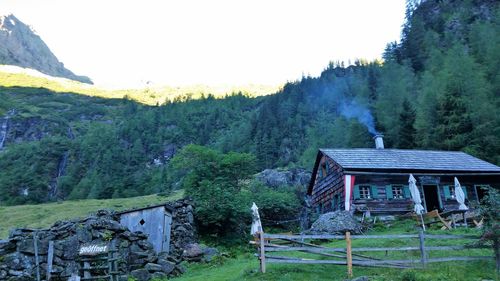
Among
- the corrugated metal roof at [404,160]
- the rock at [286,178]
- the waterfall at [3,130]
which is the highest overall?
the waterfall at [3,130]

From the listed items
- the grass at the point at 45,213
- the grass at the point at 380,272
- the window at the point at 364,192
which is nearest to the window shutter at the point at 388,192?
the window at the point at 364,192

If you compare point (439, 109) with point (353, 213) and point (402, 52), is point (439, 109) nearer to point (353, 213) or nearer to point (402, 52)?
point (353, 213)

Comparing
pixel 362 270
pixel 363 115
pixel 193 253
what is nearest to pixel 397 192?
pixel 193 253

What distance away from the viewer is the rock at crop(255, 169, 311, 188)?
5047 cm

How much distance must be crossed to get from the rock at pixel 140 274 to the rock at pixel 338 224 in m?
10.7

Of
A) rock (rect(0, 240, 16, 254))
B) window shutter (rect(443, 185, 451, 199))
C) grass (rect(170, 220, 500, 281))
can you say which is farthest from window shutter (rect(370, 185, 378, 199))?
rock (rect(0, 240, 16, 254))

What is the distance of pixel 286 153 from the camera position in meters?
91.5

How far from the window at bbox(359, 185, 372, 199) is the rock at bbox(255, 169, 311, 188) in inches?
748

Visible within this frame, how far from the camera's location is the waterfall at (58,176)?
97.9 meters

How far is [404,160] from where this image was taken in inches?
1270

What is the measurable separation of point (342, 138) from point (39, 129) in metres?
162

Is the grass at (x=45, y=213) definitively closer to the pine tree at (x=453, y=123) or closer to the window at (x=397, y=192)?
the window at (x=397, y=192)

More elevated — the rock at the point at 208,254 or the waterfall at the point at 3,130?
the waterfall at the point at 3,130

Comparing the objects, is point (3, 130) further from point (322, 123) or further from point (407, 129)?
point (407, 129)
